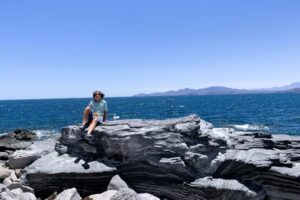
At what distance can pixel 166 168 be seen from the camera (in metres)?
14.6

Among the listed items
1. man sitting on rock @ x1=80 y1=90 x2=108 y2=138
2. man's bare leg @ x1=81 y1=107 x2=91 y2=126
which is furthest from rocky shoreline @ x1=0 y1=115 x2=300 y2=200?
man's bare leg @ x1=81 y1=107 x2=91 y2=126

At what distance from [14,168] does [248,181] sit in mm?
11096

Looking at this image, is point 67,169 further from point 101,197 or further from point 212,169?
point 212,169

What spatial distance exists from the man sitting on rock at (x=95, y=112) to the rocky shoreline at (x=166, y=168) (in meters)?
1.03

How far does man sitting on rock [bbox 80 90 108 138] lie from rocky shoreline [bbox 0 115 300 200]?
103cm

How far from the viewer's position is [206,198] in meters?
13.8

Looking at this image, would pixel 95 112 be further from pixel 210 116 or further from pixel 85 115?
pixel 210 116

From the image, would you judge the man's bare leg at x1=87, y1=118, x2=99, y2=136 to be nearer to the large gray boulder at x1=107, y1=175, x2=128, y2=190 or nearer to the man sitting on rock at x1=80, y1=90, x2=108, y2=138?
the man sitting on rock at x1=80, y1=90, x2=108, y2=138

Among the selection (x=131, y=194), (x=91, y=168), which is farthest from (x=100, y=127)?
(x=131, y=194)

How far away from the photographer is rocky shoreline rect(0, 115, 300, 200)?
46.6ft

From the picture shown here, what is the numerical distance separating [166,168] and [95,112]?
4.72 m

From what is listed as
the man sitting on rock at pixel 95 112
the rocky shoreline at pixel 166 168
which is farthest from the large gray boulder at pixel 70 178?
the man sitting on rock at pixel 95 112

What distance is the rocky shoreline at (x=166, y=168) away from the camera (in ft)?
46.6

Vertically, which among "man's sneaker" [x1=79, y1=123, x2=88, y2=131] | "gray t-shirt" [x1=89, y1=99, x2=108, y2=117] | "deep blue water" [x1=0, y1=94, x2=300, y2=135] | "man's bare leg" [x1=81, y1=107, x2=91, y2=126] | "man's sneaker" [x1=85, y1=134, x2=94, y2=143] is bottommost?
"deep blue water" [x1=0, y1=94, x2=300, y2=135]
